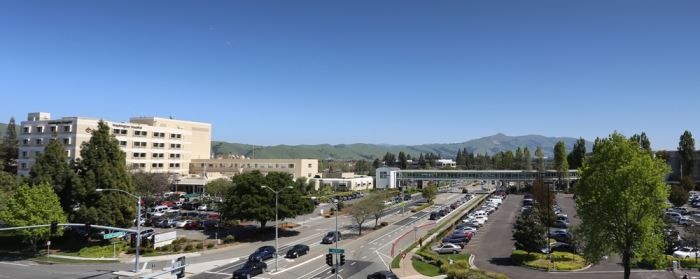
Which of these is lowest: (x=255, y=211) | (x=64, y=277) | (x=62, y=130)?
(x=64, y=277)

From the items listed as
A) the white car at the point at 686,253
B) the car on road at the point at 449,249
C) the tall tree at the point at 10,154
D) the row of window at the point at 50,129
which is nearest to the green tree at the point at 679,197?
the white car at the point at 686,253

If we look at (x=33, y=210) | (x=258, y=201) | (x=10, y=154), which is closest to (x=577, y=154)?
(x=258, y=201)

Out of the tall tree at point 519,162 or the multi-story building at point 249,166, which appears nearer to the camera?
the multi-story building at point 249,166

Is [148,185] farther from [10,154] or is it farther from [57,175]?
[10,154]

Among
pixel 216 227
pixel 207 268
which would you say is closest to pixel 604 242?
pixel 207 268

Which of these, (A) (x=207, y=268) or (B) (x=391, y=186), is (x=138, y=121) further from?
(A) (x=207, y=268)

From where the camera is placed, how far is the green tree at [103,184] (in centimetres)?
5812

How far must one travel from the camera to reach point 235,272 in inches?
1748

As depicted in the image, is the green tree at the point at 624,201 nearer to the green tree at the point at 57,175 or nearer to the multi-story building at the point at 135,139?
the green tree at the point at 57,175

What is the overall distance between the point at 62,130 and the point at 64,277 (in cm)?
8515

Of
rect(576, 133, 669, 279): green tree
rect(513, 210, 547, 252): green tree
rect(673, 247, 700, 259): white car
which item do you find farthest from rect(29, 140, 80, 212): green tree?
rect(673, 247, 700, 259): white car

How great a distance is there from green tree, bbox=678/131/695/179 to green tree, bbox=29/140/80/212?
479 feet

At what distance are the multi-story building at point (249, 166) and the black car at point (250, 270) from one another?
97523mm

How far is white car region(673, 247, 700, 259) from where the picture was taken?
50.7 metres
